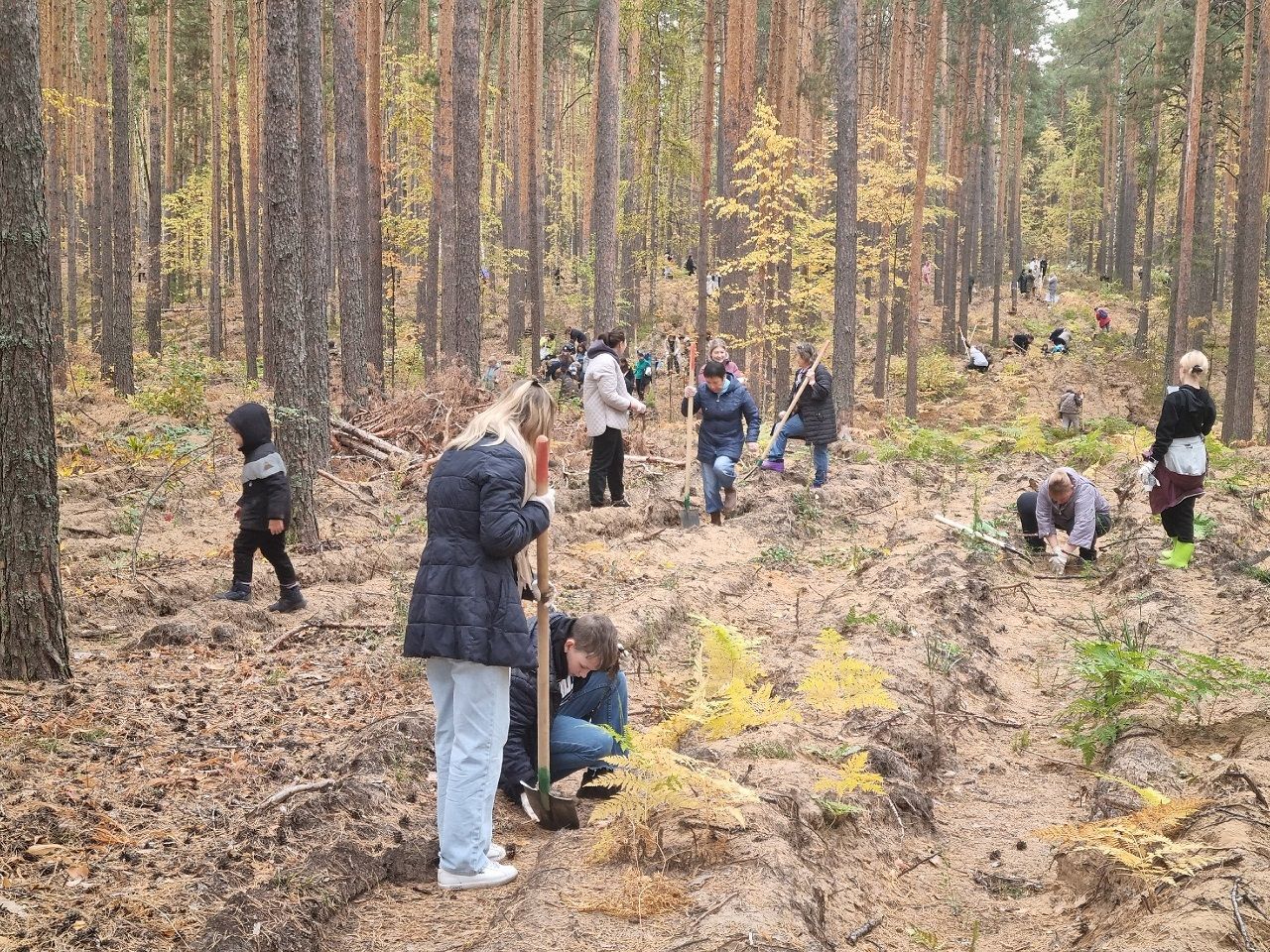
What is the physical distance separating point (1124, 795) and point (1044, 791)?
74 cm

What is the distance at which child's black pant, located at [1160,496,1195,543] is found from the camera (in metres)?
9.62

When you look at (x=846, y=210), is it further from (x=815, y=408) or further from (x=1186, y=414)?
(x=1186, y=414)

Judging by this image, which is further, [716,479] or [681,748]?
[716,479]

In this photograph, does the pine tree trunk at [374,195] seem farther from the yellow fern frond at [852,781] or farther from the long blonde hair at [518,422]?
the yellow fern frond at [852,781]

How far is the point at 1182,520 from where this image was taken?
964 centimetres

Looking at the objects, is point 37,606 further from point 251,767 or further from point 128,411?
point 128,411

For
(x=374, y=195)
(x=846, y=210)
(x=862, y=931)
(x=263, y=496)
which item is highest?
(x=374, y=195)

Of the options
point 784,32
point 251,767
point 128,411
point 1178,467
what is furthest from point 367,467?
point 784,32

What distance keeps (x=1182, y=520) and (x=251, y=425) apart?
27.3 feet

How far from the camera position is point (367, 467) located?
14.4 m

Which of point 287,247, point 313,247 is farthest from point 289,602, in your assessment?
point 313,247

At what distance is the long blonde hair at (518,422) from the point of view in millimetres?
4305

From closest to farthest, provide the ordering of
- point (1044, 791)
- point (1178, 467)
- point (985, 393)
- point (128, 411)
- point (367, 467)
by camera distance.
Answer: point (1044, 791) < point (1178, 467) < point (367, 467) < point (128, 411) < point (985, 393)

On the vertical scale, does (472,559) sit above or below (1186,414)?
below
